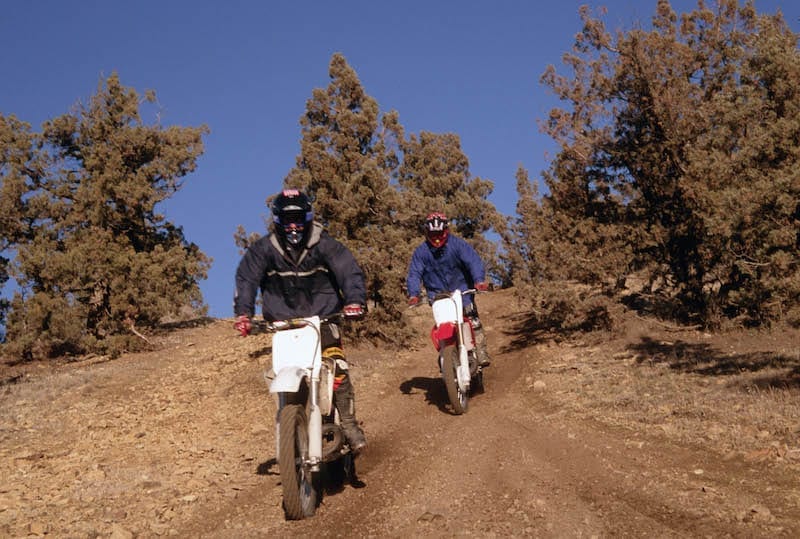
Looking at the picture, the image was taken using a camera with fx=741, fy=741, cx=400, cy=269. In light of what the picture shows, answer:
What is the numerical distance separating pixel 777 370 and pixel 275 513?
8.38m

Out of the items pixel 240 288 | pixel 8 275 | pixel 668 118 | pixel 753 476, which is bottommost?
pixel 753 476

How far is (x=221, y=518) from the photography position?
22.2 ft

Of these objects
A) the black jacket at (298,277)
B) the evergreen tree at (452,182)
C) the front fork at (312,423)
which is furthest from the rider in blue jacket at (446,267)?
the evergreen tree at (452,182)

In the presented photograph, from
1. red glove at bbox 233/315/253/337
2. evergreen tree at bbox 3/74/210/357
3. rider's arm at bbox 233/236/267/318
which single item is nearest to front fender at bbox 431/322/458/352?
rider's arm at bbox 233/236/267/318

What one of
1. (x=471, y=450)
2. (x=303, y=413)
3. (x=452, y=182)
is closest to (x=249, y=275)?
(x=303, y=413)

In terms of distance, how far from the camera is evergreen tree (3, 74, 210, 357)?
2094 cm

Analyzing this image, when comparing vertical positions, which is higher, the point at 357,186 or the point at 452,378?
the point at 357,186

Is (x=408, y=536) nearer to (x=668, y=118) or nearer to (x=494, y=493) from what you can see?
(x=494, y=493)

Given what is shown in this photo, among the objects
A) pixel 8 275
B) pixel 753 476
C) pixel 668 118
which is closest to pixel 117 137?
pixel 8 275

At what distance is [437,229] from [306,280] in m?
4.54

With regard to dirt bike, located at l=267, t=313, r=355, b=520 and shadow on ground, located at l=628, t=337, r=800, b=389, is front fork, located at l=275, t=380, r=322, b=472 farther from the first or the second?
shadow on ground, located at l=628, t=337, r=800, b=389

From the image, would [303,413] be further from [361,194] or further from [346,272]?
[361,194]

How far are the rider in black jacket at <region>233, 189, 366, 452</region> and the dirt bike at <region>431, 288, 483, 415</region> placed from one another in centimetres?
323

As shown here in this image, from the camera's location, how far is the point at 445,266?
A: 1184 cm
